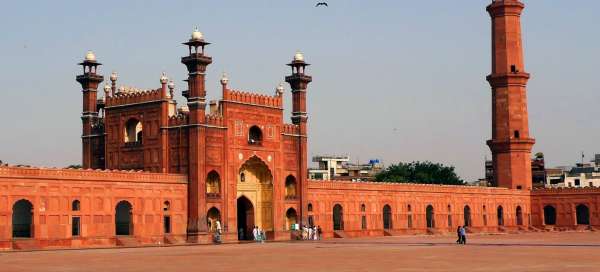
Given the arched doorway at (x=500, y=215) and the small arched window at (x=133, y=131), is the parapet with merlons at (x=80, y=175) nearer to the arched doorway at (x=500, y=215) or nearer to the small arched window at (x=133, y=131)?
the small arched window at (x=133, y=131)

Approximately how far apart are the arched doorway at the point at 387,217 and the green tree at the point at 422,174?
41493mm

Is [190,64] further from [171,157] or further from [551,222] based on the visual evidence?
[551,222]

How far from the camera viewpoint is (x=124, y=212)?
51875 millimetres

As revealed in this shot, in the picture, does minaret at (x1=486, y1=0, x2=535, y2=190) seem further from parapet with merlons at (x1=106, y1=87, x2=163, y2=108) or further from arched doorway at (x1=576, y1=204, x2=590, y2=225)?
parapet with merlons at (x1=106, y1=87, x2=163, y2=108)

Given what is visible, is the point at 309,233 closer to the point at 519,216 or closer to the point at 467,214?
the point at 467,214

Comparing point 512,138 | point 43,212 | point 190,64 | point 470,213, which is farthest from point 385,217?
point 43,212

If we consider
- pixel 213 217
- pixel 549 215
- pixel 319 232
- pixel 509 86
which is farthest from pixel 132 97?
pixel 549 215

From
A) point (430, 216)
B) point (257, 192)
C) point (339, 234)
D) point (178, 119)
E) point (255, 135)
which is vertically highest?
point (178, 119)

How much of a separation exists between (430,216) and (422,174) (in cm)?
3829

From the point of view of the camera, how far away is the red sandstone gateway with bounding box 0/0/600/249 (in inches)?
1815

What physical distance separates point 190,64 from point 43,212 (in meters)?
12.7

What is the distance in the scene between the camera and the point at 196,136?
5269cm

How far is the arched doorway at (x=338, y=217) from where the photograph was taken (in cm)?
6406

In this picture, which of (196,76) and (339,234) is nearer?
(196,76)
